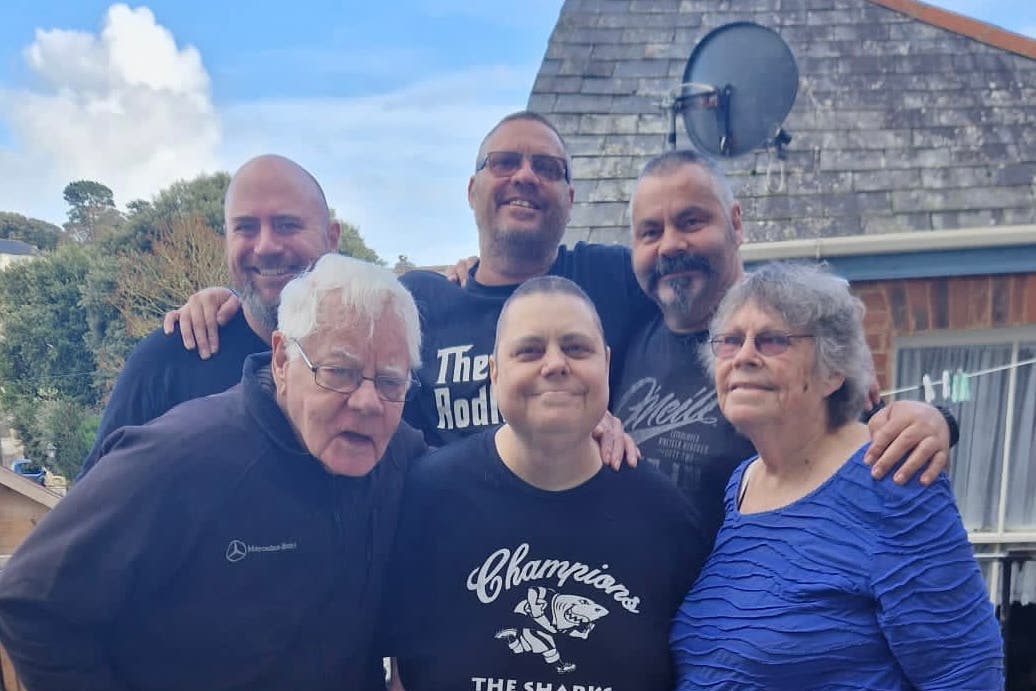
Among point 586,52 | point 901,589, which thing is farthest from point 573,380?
point 586,52

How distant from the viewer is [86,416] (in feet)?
8.60

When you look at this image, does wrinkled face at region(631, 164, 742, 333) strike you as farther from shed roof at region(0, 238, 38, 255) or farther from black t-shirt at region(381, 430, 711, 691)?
shed roof at region(0, 238, 38, 255)

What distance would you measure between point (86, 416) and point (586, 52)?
254 centimetres

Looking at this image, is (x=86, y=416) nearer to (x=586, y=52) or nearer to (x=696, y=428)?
(x=696, y=428)

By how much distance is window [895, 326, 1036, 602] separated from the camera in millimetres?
3176

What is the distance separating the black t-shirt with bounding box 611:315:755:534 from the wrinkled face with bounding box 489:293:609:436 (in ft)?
0.58

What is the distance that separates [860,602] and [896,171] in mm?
2749

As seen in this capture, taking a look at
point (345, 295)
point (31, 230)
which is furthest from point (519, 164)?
point (31, 230)

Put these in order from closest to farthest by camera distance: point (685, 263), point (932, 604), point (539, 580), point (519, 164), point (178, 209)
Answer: point (932, 604) < point (539, 580) < point (685, 263) < point (519, 164) < point (178, 209)

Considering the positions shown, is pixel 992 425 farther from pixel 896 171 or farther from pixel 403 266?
pixel 403 266

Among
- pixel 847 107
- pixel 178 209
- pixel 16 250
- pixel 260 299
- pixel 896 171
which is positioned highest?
pixel 847 107

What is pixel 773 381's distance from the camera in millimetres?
1448

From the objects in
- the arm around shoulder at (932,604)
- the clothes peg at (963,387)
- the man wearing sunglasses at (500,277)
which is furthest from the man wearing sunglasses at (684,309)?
the clothes peg at (963,387)

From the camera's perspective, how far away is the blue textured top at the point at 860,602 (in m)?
1.31
